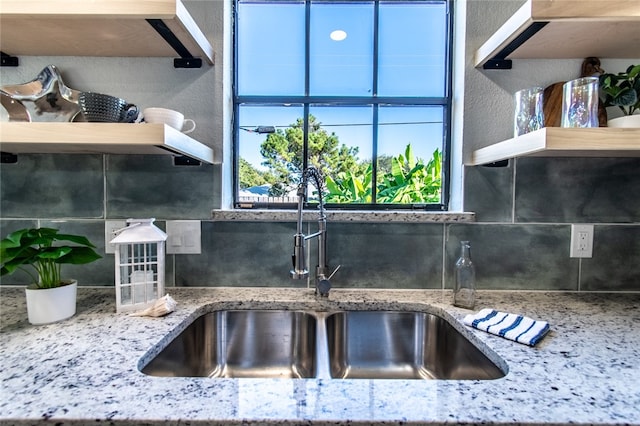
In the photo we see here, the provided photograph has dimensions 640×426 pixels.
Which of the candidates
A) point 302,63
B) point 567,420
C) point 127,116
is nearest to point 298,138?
→ point 302,63

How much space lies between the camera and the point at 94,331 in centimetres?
85

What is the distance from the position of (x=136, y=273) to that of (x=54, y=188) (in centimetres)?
54

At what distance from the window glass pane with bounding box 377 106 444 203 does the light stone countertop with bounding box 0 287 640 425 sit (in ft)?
2.07

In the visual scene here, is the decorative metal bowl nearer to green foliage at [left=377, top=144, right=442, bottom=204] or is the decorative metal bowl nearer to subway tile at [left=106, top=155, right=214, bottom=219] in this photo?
subway tile at [left=106, top=155, right=214, bottom=219]

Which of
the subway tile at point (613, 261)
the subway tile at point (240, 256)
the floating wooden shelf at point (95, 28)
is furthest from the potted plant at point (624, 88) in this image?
the floating wooden shelf at point (95, 28)

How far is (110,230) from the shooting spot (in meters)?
1.21

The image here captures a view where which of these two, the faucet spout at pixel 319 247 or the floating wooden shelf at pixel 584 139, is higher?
the floating wooden shelf at pixel 584 139

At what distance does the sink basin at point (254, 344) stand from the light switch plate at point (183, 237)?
278 millimetres

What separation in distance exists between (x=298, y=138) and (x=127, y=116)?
0.62m

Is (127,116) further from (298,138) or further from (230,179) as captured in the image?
(298,138)

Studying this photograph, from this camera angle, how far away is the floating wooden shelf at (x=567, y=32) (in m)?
0.88

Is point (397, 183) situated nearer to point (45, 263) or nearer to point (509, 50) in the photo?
point (509, 50)

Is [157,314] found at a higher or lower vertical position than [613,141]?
lower

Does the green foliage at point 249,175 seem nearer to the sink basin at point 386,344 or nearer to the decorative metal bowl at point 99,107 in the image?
the decorative metal bowl at point 99,107
